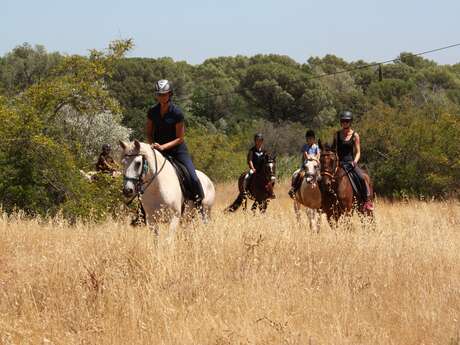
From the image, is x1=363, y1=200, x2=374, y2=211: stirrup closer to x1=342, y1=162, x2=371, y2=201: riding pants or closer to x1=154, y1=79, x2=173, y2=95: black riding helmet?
x1=342, y1=162, x2=371, y2=201: riding pants

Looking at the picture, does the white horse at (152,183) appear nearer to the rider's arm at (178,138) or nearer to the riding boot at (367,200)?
the rider's arm at (178,138)

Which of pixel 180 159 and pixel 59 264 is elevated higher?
pixel 180 159

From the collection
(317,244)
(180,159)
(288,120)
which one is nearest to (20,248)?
(180,159)

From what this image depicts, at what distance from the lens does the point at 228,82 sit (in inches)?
3590

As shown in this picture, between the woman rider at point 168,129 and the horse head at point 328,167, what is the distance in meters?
3.42

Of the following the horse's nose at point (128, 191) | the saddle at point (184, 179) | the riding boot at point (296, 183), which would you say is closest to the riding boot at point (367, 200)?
the riding boot at point (296, 183)

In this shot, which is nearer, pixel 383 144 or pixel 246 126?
pixel 383 144

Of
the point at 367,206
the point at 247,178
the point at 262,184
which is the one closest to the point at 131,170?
the point at 367,206

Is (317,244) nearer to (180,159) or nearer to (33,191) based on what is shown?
(180,159)

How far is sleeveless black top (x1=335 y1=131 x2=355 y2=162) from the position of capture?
13.8 metres

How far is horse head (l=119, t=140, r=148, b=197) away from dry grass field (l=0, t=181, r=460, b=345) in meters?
0.63

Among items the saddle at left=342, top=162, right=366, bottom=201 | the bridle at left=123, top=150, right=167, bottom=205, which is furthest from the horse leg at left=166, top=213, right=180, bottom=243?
the saddle at left=342, top=162, right=366, bottom=201

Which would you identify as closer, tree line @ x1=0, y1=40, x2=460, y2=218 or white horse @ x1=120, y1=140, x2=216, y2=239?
white horse @ x1=120, y1=140, x2=216, y2=239

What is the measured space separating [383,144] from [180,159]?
2019 cm
